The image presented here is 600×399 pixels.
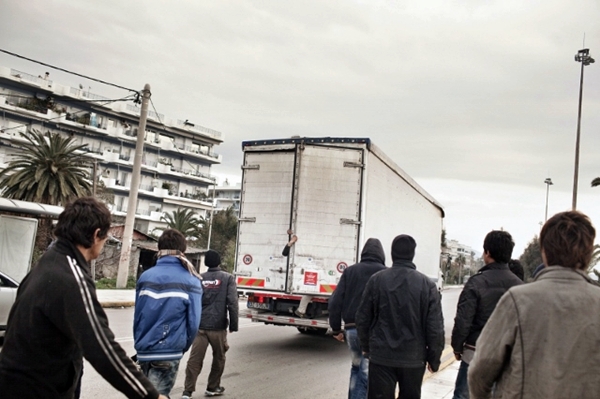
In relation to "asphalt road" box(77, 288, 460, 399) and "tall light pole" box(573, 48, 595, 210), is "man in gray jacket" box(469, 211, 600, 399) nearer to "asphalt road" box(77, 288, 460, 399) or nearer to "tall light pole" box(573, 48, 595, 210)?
"asphalt road" box(77, 288, 460, 399)

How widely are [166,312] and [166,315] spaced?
0.02 m

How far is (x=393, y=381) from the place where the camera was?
503 centimetres

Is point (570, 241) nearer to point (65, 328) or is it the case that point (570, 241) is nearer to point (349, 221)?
point (65, 328)

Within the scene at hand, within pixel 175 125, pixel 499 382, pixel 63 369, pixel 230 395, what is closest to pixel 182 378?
pixel 230 395

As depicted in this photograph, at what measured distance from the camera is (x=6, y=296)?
9641mm

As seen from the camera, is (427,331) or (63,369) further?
(427,331)

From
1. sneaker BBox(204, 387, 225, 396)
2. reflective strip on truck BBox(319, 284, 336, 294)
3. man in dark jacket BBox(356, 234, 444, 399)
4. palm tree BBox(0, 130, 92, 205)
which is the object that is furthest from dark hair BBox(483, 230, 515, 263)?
palm tree BBox(0, 130, 92, 205)

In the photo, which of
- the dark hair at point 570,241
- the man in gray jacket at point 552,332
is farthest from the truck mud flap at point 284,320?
the dark hair at point 570,241

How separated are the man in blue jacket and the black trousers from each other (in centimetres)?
164

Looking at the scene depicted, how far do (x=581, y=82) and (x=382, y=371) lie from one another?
29996 mm

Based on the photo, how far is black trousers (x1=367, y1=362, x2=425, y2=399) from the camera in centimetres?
496

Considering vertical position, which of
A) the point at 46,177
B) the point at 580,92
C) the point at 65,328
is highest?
the point at 580,92

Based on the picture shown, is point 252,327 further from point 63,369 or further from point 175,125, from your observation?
point 175,125

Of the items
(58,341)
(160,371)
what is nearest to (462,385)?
(160,371)
